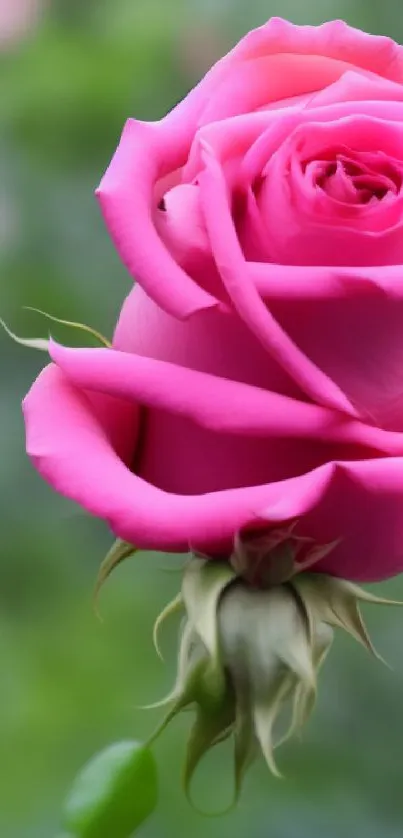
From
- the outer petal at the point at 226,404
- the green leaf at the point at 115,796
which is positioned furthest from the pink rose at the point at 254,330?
the green leaf at the point at 115,796

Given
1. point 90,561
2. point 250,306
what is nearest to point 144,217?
point 250,306

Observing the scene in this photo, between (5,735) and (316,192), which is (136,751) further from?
(5,735)

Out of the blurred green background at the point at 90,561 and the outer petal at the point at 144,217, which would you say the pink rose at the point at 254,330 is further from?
the blurred green background at the point at 90,561

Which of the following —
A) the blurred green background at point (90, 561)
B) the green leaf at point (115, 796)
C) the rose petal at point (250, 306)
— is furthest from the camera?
the blurred green background at point (90, 561)

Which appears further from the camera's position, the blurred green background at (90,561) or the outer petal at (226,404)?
the blurred green background at (90,561)

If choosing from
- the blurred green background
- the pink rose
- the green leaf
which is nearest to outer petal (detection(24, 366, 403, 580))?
the pink rose

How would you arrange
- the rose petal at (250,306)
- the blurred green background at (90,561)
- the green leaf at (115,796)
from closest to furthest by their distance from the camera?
1. the rose petal at (250,306)
2. the green leaf at (115,796)
3. the blurred green background at (90,561)

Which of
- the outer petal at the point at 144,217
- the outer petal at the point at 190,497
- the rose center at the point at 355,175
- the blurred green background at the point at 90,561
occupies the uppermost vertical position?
the outer petal at the point at 144,217
